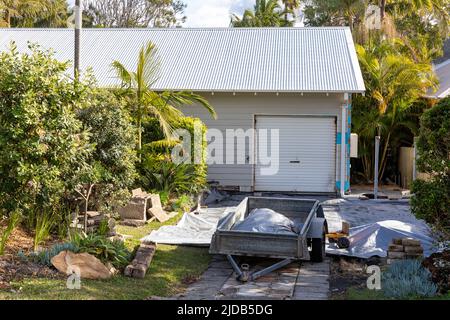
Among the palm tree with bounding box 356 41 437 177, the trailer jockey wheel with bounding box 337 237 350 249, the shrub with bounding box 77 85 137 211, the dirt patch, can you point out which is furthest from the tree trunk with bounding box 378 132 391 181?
the dirt patch

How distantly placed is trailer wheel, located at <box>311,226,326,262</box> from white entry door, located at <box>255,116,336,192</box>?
29.7 ft

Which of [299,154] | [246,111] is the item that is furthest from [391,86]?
[246,111]

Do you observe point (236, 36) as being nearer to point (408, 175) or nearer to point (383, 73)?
point (383, 73)

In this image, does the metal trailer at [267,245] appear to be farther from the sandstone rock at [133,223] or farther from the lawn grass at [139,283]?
the sandstone rock at [133,223]

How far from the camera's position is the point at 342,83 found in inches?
715

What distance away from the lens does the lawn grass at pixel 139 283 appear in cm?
703

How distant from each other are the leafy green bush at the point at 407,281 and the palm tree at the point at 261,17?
3243cm

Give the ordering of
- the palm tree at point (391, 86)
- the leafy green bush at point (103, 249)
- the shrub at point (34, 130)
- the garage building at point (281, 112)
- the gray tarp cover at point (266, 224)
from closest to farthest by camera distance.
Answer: the shrub at point (34, 130), the leafy green bush at point (103, 249), the gray tarp cover at point (266, 224), the garage building at point (281, 112), the palm tree at point (391, 86)

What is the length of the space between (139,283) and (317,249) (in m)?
3.24

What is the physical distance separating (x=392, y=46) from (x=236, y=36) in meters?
6.24

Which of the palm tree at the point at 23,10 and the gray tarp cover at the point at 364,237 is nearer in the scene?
the gray tarp cover at the point at 364,237

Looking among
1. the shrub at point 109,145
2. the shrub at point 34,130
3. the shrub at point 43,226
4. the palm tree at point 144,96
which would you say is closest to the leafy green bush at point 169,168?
the palm tree at point 144,96

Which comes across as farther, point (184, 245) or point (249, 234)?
point (184, 245)

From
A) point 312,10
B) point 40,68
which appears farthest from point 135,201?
point 312,10
